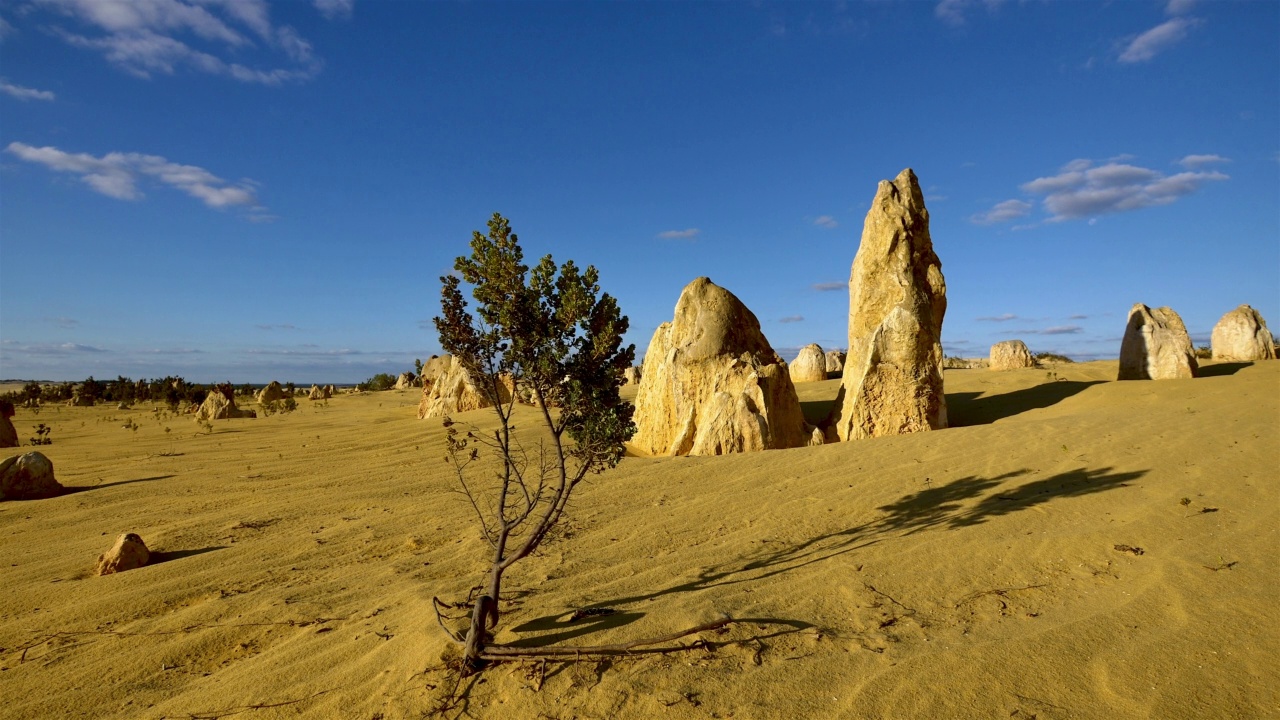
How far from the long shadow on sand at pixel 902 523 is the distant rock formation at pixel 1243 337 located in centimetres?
1517

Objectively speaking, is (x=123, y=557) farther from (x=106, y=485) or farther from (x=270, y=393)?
(x=270, y=393)

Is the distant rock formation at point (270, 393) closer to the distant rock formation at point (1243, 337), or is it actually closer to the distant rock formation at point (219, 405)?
the distant rock formation at point (219, 405)

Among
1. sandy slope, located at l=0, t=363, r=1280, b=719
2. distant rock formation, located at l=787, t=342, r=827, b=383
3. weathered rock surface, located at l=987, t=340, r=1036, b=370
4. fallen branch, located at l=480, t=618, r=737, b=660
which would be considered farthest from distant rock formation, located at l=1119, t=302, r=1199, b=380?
fallen branch, located at l=480, t=618, r=737, b=660

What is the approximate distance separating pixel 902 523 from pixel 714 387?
4.89m

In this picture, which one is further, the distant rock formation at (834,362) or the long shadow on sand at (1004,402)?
the distant rock formation at (834,362)

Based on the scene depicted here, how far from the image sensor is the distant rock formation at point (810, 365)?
21.4m

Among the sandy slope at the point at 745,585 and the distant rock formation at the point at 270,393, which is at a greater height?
the distant rock formation at the point at 270,393

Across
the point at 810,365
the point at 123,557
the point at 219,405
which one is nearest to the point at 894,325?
the point at 123,557

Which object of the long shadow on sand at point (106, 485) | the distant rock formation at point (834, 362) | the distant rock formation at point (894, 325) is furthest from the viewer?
the distant rock formation at point (834, 362)

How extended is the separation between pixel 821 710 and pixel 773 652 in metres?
0.53

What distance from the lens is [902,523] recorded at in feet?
19.2

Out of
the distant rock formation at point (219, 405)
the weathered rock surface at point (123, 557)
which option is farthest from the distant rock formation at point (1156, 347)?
the distant rock formation at point (219, 405)

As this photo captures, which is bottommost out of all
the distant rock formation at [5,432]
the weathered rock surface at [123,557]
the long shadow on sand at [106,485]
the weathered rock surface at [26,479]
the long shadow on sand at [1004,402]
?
the weathered rock surface at [123,557]

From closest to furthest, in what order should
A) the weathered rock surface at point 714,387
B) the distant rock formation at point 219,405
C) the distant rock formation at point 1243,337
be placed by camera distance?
1. the weathered rock surface at point 714,387
2. the distant rock formation at point 1243,337
3. the distant rock formation at point 219,405
